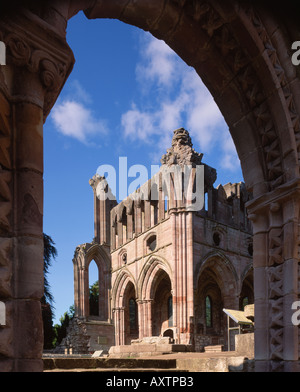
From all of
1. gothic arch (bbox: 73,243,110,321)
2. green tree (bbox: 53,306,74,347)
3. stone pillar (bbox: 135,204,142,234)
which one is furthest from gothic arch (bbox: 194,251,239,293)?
green tree (bbox: 53,306,74,347)

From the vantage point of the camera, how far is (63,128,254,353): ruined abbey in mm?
24266

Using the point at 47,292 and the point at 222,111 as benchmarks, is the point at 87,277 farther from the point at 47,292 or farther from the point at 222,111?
the point at 222,111

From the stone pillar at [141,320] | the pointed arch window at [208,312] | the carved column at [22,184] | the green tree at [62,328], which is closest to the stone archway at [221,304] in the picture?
the pointed arch window at [208,312]

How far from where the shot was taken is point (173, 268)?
24.3 metres

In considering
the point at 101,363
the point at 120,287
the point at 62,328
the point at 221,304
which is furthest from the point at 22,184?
the point at 62,328

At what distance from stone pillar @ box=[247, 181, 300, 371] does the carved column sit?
2527mm

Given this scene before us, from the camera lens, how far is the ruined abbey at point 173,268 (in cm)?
2427

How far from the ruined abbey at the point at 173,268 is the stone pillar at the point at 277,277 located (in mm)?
17247

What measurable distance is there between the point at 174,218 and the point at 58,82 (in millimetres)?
21898

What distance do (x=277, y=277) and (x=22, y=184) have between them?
281 centimetres

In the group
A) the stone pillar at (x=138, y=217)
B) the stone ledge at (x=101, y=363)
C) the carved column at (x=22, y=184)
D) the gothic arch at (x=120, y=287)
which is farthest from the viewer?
the gothic arch at (x=120, y=287)

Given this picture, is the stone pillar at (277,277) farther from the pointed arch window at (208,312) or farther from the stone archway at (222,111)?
the pointed arch window at (208,312)

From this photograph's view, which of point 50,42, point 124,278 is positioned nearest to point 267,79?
point 50,42

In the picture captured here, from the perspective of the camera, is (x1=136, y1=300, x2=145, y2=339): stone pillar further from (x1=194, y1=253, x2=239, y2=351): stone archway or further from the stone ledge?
the stone ledge
